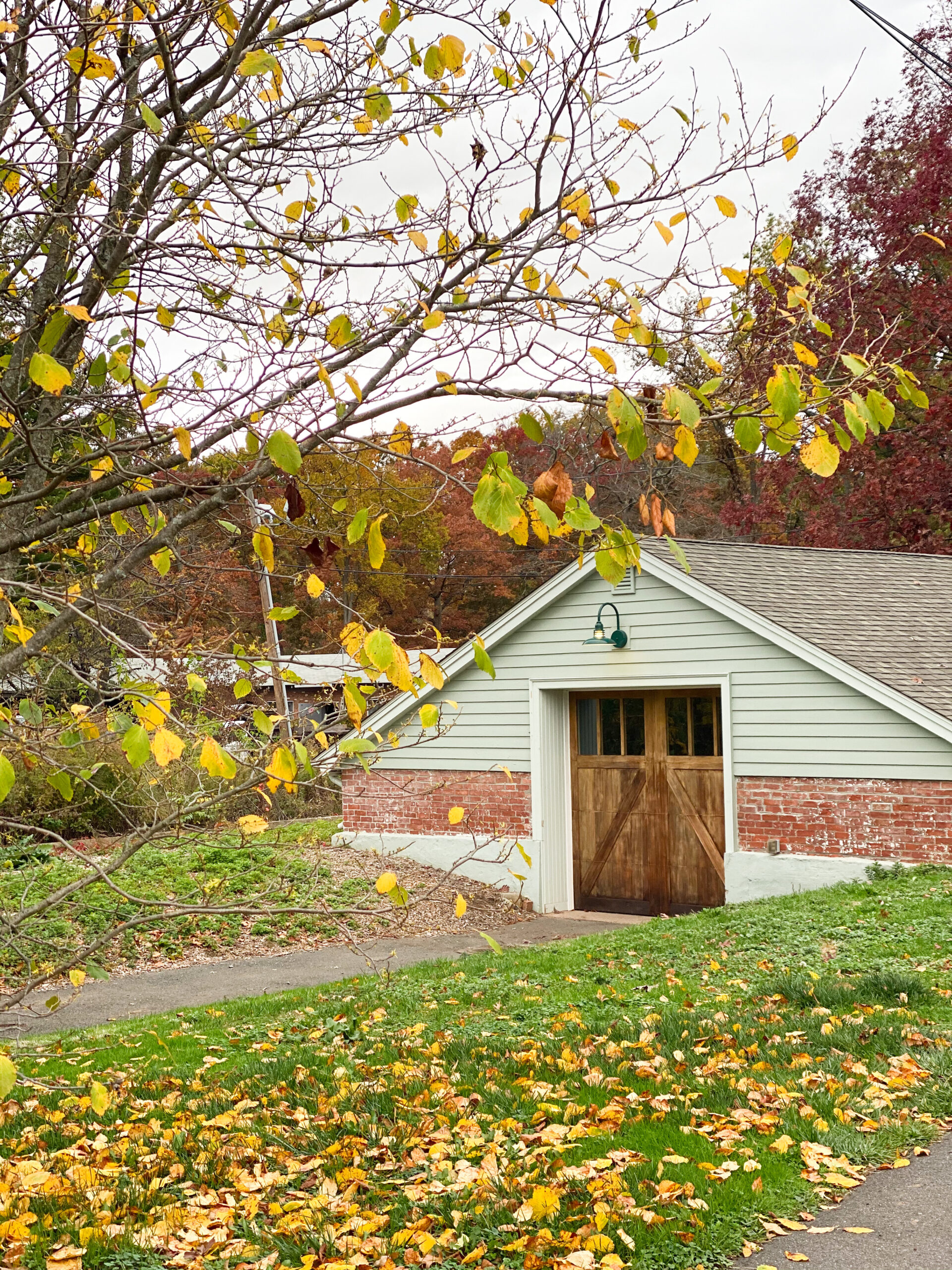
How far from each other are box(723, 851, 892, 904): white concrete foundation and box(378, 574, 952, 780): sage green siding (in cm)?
90

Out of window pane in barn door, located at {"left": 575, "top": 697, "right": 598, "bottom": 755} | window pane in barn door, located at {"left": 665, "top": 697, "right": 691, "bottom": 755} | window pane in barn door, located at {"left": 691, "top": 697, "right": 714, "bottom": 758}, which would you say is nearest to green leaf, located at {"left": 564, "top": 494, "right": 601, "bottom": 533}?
window pane in barn door, located at {"left": 691, "top": 697, "right": 714, "bottom": 758}

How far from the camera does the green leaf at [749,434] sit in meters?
2.88

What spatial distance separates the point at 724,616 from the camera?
13.6 m

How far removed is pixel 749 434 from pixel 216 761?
1486 millimetres

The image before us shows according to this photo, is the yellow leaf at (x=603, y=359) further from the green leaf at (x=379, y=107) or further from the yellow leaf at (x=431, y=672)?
the green leaf at (x=379, y=107)

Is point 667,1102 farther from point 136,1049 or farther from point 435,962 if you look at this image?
point 435,962

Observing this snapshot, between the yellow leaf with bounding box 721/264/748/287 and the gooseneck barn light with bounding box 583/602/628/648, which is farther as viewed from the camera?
the gooseneck barn light with bounding box 583/602/628/648

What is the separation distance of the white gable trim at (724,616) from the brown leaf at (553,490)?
7368mm

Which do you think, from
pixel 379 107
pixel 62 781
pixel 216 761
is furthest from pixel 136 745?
pixel 379 107

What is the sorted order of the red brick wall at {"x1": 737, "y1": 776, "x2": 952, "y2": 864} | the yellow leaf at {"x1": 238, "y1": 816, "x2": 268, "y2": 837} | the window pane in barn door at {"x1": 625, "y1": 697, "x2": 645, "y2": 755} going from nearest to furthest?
1. the yellow leaf at {"x1": 238, "y1": 816, "x2": 268, "y2": 837}
2. the red brick wall at {"x1": 737, "y1": 776, "x2": 952, "y2": 864}
3. the window pane in barn door at {"x1": 625, "y1": 697, "x2": 645, "y2": 755}

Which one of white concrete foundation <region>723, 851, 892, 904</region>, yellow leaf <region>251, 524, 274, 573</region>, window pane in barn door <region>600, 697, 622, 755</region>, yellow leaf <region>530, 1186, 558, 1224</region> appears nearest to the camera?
yellow leaf <region>251, 524, 274, 573</region>

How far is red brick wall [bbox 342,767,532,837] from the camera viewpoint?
49.7ft

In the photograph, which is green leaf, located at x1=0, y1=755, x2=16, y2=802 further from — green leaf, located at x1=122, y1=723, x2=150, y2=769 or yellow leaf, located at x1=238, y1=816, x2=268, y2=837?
yellow leaf, located at x1=238, y1=816, x2=268, y2=837

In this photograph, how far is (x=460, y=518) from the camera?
35.0 meters
